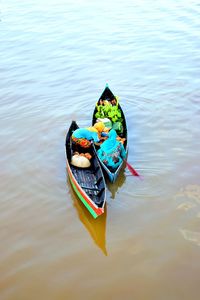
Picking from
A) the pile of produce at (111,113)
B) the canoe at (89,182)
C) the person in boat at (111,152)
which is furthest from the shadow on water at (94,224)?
the pile of produce at (111,113)

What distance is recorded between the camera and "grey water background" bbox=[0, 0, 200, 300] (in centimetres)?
681

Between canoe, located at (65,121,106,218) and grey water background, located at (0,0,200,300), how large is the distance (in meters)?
0.36

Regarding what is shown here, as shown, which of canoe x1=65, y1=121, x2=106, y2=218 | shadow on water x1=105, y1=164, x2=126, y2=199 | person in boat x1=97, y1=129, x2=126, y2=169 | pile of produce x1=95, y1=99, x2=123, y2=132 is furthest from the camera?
pile of produce x1=95, y1=99, x2=123, y2=132

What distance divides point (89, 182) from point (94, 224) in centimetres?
116

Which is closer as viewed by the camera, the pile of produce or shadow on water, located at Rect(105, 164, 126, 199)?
shadow on water, located at Rect(105, 164, 126, 199)

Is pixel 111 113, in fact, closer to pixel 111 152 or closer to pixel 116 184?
pixel 111 152

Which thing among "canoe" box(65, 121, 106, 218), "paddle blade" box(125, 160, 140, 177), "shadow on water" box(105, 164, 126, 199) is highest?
"canoe" box(65, 121, 106, 218)

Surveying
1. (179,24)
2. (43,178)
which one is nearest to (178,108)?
(43,178)

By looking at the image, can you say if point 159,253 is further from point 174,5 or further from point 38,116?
point 174,5

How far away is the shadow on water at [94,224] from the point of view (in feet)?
24.7

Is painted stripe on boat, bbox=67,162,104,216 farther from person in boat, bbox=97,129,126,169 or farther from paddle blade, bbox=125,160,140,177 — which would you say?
paddle blade, bbox=125,160,140,177

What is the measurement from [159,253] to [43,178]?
352cm

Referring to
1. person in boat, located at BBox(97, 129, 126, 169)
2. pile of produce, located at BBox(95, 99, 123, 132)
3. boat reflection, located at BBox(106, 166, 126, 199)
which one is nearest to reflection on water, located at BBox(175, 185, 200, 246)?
boat reflection, located at BBox(106, 166, 126, 199)

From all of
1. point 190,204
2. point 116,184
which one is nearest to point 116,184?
point 116,184
